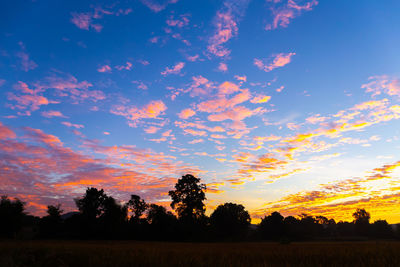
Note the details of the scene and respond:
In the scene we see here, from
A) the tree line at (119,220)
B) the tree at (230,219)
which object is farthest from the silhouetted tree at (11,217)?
the tree at (230,219)

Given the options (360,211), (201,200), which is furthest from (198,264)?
(360,211)

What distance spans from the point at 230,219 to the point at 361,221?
268ft

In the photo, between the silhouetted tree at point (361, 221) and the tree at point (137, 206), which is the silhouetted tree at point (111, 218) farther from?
the silhouetted tree at point (361, 221)

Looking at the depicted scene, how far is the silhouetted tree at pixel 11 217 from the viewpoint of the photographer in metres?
63.8

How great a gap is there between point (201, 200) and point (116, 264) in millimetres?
75663

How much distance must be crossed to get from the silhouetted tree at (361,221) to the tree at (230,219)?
67.4 metres

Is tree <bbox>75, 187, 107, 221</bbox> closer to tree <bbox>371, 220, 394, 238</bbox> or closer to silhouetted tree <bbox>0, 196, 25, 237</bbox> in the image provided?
silhouetted tree <bbox>0, 196, 25, 237</bbox>

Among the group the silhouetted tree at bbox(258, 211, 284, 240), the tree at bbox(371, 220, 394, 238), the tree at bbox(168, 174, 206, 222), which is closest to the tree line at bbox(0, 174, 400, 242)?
the tree at bbox(168, 174, 206, 222)

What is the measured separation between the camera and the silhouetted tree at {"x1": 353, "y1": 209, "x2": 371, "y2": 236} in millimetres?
133000

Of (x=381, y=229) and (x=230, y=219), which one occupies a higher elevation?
(x=230, y=219)

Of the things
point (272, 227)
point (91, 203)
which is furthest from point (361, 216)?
point (91, 203)

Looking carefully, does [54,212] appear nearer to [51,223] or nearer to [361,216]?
[51,223]

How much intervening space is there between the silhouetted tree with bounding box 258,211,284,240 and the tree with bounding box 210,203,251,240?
7704 millimetres

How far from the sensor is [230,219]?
11212cm
